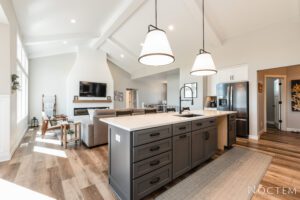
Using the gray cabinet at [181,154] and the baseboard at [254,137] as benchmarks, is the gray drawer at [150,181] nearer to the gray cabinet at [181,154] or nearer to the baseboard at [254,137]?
the gray cabinet at [181,154]

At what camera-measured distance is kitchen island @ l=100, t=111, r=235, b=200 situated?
1.59m

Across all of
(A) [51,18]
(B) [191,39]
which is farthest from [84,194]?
(B) [191,39]

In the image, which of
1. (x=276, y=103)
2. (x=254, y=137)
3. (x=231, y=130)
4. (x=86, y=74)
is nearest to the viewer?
(x=231, y=130)

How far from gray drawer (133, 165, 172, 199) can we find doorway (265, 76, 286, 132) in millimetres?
5349

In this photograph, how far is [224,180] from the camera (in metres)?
2.14

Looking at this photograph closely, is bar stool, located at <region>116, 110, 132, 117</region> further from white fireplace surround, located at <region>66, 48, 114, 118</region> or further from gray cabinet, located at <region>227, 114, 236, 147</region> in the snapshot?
white fireplace surround, located at <region>66, 48, 114, 118</region>

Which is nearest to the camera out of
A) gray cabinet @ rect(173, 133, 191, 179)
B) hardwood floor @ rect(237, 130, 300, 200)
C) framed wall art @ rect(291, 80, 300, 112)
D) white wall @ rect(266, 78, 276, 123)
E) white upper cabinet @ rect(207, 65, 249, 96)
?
hardwood floor @ rect(237, 130, 300, 200)

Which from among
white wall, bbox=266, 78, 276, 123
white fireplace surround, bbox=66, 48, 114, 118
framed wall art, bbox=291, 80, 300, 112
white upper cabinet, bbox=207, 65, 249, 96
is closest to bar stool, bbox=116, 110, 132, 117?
white upper cabinet, bbox=207, 65, 249, 96

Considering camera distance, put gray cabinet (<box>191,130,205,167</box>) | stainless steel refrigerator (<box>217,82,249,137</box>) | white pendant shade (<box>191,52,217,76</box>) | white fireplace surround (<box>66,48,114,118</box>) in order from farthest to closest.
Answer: white fireplace surround (<box>66,48,114,118</box>), stainless steel refrigerator (<box>217,82,249,137</box>), white pendant shade (<box>191,52,217,76</box>), gray cabinet (<box>191,130,205,167</box>)

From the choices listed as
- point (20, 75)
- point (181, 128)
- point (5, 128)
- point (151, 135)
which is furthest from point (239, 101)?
point (20, 75)

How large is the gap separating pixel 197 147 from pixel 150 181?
1.07 metres

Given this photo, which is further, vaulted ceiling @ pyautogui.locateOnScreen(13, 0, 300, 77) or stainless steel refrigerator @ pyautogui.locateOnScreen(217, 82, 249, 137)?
stainless steel refrigerator @ pyautogui.locateOnScreen(217, 82, 249, 137)

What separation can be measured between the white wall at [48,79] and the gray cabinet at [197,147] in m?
6.91

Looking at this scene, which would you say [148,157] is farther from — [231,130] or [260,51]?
[260,51]
